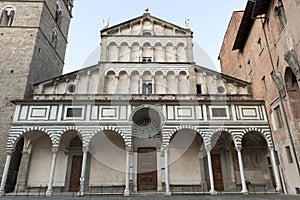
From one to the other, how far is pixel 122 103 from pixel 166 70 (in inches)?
178

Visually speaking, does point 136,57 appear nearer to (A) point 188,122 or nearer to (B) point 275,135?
(A) point 188,122

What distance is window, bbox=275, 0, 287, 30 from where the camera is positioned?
34.0 ft

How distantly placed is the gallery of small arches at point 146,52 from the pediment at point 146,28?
1.14 metres

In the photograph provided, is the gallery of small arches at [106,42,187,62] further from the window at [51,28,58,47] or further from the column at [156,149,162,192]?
the column at [156,149,162,192]

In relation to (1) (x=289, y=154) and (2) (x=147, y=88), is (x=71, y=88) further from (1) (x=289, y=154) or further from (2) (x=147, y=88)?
(1) (x=289, y=154)

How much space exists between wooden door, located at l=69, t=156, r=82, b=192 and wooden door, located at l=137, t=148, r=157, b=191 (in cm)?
379

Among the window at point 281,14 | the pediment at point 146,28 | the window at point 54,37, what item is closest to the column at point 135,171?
the pediment at point 146,28

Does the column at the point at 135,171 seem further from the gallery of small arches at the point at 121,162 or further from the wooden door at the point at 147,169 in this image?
Result: the wooden door at the point at 147,169

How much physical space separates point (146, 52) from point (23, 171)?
11.4 metres

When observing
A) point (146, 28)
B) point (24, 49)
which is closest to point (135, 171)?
point (146, 28)

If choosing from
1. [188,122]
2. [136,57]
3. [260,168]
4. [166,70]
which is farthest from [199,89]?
[260,168]

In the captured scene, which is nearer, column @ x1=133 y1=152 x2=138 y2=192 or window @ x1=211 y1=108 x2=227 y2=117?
window @ x1=211 y1=108 x2=227 y2=117

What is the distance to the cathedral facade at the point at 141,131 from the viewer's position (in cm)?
1255

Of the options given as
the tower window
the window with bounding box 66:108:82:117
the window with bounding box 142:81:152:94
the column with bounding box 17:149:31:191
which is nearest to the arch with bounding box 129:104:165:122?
the window with bounding box 142:81:152:94
